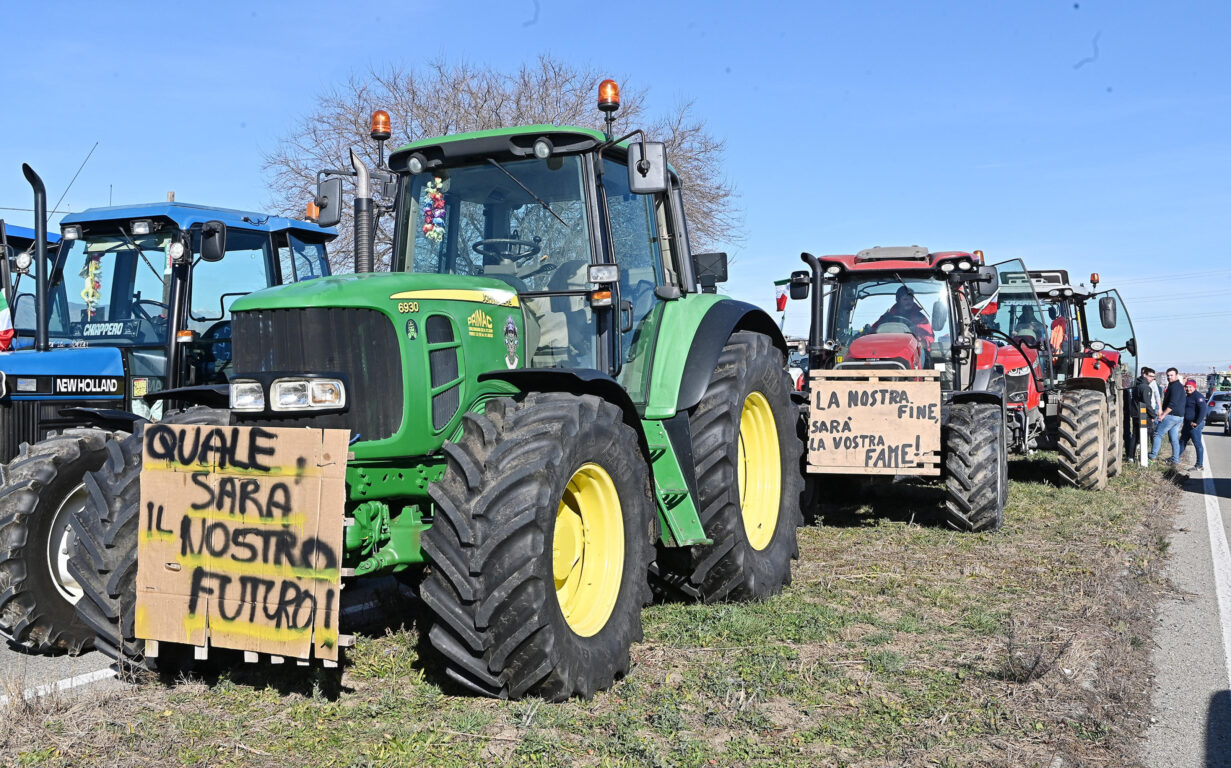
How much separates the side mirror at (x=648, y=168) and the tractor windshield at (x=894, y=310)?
609 cm

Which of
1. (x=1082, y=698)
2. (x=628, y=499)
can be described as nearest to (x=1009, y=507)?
(x=1082, y=698)

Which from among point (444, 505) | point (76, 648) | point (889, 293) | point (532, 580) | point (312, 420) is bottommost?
point (76, 648)

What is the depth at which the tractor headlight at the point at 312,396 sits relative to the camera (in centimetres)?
505

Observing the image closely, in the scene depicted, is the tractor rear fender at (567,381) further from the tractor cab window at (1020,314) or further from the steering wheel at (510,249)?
the tractor cab window at (1020,314)

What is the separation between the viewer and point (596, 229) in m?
6.12

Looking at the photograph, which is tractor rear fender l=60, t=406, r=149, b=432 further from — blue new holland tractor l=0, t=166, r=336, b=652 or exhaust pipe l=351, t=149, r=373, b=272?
exhaust pipe l=351, t=149, r=373, b=272

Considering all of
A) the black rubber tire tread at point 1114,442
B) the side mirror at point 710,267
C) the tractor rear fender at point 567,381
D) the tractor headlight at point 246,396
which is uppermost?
the side mirror at point 710,267

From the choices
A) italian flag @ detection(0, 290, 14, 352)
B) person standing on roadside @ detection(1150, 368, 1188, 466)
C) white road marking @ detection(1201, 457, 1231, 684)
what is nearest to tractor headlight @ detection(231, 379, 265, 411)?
italian flag @ detection(0, 290, 14, 352)

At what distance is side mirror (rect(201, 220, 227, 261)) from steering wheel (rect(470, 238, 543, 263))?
92.0 inches

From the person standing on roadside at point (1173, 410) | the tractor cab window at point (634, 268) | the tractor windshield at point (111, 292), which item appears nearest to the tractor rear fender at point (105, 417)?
the tractor windshield at point (111, 292)

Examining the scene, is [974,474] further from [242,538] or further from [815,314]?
[242,538]

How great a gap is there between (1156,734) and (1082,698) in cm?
34

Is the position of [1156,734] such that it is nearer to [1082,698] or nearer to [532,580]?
[1082,698]

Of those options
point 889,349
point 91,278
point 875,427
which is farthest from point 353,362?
point 889,349
